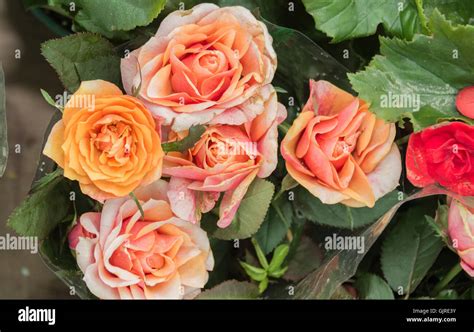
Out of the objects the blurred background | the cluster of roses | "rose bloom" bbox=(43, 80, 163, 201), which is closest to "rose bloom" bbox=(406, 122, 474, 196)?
the cluster of roses

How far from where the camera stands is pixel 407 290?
685mm

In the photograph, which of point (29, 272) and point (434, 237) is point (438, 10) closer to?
point (434, 237)

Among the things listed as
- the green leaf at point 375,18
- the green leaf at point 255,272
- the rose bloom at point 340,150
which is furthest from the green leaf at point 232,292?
the green leaf at point 375,18

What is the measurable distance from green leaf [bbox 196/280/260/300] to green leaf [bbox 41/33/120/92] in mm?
203

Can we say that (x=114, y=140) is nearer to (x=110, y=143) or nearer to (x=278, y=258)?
(x=110, y=143)

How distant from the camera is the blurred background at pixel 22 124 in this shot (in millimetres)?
678

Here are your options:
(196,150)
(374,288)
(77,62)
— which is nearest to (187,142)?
(196,150)

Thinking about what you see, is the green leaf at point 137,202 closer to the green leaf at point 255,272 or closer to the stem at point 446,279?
the green leaf at point 255,272

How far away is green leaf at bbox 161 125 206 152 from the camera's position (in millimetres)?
575

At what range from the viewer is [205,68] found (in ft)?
1.88

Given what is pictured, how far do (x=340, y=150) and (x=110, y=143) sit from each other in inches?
7.3

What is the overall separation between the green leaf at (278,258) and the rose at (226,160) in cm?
9

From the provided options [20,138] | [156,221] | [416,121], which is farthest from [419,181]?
[20,138]
